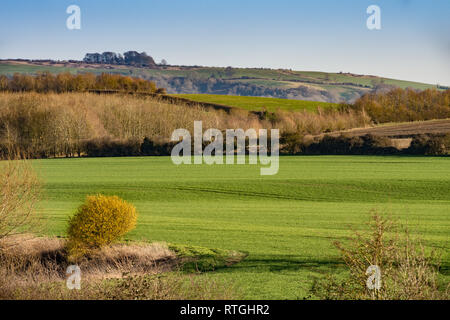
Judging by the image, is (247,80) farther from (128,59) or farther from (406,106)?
(406,106)

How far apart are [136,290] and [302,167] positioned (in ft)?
107

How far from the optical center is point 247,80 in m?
180

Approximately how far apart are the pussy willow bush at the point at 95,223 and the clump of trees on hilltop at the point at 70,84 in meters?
71.6

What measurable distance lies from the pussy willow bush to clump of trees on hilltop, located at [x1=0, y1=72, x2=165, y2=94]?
71586 millimetres

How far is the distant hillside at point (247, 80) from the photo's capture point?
162 metres

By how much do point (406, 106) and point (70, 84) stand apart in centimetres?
5025

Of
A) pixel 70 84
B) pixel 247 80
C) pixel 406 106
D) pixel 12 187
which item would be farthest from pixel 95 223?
pixel 247 80

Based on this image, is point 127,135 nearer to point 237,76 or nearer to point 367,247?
point 367,247

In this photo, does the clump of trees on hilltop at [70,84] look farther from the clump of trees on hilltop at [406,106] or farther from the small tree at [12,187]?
the small tree at [12,187]

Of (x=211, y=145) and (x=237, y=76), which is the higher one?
(x=237, y=76)

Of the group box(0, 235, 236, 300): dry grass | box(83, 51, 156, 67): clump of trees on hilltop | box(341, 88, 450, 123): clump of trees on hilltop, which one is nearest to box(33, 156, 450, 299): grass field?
box(0, 235, 236, 300): dry grass

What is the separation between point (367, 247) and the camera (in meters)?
10.3

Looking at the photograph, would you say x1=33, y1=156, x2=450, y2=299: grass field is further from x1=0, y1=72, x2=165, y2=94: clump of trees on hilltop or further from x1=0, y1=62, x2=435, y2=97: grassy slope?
x1=0, y1=62, x2=435, y2=97: grassy slope
